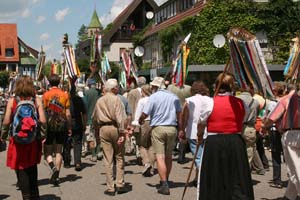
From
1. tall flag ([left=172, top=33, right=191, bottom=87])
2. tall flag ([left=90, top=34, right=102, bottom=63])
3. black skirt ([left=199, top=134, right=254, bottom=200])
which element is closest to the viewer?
black skirt ([left=199, top=134, right=254, bottom=200])

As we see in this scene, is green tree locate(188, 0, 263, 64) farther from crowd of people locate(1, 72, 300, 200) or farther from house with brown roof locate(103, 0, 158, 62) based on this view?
house with brown roof locate(103, 0, 158, 62)

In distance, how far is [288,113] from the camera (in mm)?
7418

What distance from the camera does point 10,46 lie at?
98062 millimetres

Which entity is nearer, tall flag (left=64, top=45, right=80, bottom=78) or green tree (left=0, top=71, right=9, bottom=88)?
tall flag (left=64, top=45, right=80, bottom=78)

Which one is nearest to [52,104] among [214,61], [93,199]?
[93,199]

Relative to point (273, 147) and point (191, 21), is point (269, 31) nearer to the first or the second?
point (191, 21)

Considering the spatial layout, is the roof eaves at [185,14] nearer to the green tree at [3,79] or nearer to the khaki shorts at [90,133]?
the khaki shorts at [90,133]

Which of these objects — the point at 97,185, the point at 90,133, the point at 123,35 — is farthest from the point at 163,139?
the point at 123,35

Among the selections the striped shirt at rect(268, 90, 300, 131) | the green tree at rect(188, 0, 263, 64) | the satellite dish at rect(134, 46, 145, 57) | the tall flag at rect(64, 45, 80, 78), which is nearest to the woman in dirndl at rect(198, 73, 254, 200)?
the striped shirt at rect(268, 90, 300, 131)

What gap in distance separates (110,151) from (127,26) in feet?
194

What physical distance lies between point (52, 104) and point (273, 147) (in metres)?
4.06

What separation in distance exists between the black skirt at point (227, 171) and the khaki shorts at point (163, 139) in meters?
2.46

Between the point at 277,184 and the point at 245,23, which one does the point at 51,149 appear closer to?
the point at 277,184

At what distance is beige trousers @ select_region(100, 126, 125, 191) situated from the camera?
8711mm
